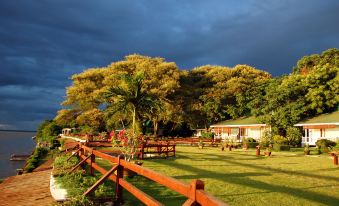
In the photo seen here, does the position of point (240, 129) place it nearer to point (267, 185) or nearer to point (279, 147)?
point (279, 147)

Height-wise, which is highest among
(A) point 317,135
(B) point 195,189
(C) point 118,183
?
(A) point 317,135

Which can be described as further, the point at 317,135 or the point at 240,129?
the point at 240,129

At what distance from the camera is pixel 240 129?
50094 millimetres

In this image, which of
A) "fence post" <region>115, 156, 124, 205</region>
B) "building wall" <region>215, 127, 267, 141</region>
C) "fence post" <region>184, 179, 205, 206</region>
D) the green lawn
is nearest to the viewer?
"fence post" <region>184, 179, 205, 206</region>

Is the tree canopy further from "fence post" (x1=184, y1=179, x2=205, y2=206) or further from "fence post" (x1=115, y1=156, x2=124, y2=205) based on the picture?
"fence post" (x1=184, y1=179, x2=205, y2=206)

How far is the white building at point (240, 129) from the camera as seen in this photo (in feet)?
151

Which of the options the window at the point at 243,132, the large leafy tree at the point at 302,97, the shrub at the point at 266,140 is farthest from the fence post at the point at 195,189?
the window at the point at 243,132

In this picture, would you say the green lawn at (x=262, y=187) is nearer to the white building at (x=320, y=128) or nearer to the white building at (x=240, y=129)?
the white building at (x=320, y=128)

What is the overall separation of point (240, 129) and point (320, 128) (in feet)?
44.5

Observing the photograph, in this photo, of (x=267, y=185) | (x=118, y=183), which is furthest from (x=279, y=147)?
(x=118, y=183)

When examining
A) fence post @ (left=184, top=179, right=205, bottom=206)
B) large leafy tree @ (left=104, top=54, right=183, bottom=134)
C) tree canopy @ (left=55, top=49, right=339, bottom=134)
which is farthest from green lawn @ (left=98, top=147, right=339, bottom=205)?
large leafy tree @ (left=104, top=54, right=183, bottom=134)

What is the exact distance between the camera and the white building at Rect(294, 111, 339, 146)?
119 feet

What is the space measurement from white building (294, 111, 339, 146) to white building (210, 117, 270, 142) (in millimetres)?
5002

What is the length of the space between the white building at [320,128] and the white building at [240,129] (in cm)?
500
